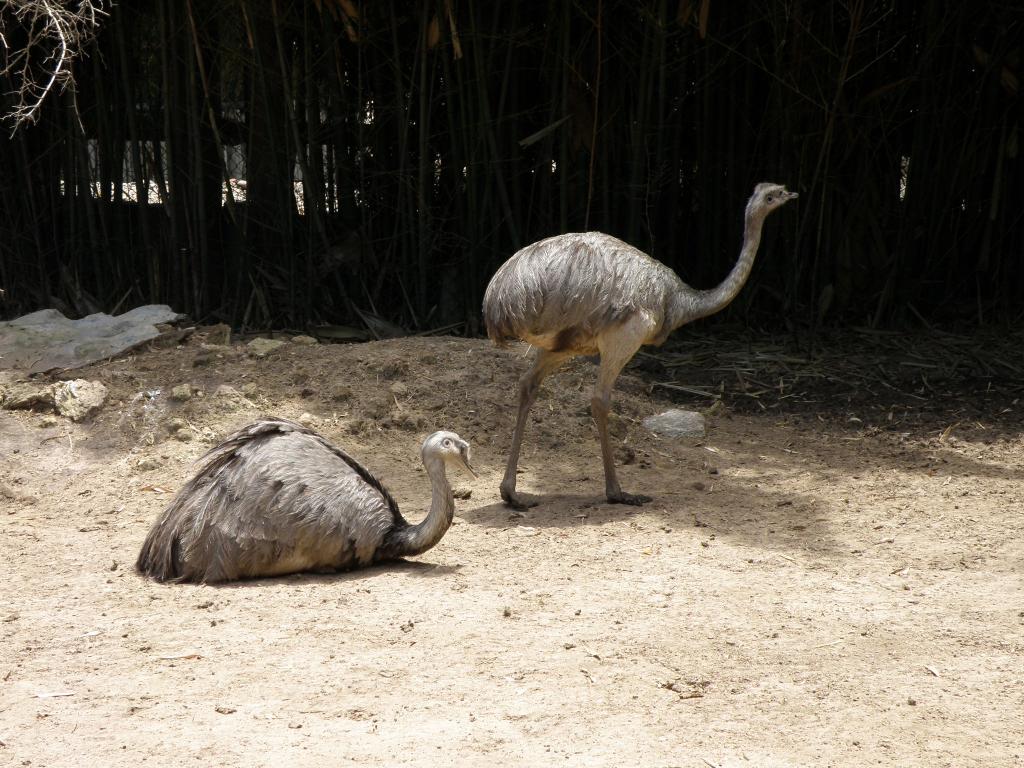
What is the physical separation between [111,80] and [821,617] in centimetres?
720

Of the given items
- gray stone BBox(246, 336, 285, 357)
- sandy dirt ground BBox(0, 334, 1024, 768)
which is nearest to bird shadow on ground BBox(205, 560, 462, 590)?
sandy dirt ground BBox(0, 334, 1024, 768)

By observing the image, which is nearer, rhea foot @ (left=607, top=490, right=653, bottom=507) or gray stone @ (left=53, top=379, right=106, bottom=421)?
rhea foot @ (left=607, top=490, right=653, bottom=507)

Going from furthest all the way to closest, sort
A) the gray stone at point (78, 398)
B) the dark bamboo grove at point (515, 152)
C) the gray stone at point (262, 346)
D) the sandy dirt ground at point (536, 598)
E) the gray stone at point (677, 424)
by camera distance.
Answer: the dark bamboo grove at point (515, 152)
the gray stone at point (262, 346)
the gray stone at point (677, 424)
the gray stone at point (78, 398)
the sandy dirt ground at point (536, 598)

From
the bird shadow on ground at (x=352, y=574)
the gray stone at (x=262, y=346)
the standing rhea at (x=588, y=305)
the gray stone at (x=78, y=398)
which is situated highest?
the standing rhea at (x=588, y=305)

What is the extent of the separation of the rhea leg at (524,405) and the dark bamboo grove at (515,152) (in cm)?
254

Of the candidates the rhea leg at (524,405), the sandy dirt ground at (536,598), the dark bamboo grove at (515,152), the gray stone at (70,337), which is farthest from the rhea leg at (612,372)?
the gray stone at (70,337)

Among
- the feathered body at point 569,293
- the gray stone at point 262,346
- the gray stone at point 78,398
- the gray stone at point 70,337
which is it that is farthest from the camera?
the gray stone at point 262,346

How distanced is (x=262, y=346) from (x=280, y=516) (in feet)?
10.9

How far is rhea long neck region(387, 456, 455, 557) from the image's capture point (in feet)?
16.1

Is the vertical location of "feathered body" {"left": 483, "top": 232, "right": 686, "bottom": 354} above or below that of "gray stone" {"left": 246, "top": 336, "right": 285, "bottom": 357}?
above

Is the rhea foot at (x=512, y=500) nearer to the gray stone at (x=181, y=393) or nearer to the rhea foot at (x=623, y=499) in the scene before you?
the rhea foot at (x=623, y=499)

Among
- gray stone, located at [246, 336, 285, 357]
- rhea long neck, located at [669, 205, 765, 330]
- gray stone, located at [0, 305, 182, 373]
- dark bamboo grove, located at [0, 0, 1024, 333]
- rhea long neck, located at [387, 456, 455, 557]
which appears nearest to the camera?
rhea long neck, located at [387, 456, 455, 557]

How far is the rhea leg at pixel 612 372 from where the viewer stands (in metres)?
5.82

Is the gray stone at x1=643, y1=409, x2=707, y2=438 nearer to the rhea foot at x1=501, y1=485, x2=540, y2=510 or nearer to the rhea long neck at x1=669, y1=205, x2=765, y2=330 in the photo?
the rhea long neck at x1=669, y1=205, x2=765, y2=330
